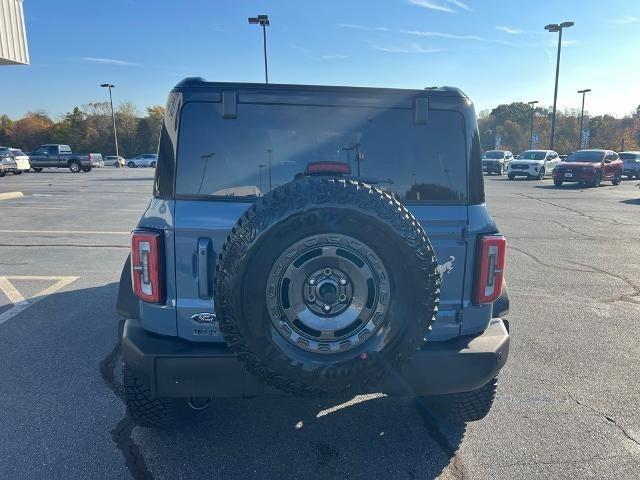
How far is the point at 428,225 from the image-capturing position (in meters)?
2.49

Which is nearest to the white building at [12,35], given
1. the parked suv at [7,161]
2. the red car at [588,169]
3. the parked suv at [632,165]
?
the parked suv at [7,161]

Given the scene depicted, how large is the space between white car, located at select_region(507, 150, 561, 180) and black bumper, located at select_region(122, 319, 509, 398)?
2982 cm

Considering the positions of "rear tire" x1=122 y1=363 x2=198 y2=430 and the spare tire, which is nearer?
the spare tire

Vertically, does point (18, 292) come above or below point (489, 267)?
below

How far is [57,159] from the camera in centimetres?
3562

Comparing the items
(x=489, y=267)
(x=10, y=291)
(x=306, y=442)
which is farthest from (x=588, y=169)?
(x=10, y=291)

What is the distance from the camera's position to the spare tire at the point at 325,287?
6.77ft

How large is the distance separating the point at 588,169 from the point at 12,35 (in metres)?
25.6

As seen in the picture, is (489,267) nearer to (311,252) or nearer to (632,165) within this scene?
(311,252)

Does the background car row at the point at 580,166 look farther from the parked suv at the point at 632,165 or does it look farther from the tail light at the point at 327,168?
the tail light at the point at 327,168

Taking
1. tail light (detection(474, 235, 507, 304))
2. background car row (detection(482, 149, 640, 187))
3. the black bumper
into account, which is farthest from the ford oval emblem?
background car row (detection(482, 149, 640, 187))

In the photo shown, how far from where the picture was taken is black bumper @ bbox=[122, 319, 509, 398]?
231 cm

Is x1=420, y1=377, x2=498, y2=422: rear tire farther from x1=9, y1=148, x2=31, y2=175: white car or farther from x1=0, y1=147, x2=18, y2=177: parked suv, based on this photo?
x1=9, y1=148, x2=31, y2=175: white car

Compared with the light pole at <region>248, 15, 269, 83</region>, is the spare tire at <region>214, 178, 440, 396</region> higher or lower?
lower
